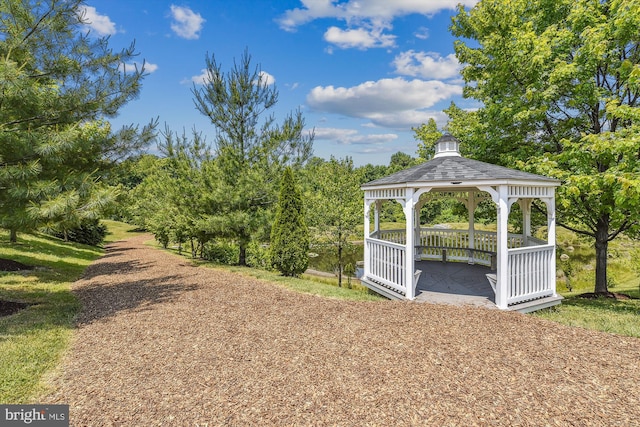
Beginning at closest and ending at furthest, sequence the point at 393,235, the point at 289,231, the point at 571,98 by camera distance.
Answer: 1. the point at 571,98
2. the point at 289,231
3. the point at 393,235

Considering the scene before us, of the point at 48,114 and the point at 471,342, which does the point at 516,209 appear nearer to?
the point at 471,342

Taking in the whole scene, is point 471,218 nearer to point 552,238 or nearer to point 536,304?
point 552,238

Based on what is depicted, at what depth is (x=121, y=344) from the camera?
16.1ft

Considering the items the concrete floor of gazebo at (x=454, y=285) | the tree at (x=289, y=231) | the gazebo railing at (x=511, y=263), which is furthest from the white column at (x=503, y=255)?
the tree at (x=289, y=231)

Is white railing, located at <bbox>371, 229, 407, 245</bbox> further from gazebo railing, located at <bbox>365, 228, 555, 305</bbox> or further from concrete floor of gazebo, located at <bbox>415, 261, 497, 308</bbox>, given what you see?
concrete floor of gazebo, located at <bbox>415, 261, 497, 308</bbox>

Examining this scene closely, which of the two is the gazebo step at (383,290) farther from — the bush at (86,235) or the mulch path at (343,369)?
the bush at (86,235)

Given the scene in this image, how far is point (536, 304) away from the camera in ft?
21.7

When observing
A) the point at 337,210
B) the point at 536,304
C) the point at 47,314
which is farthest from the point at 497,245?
the point at 47,314

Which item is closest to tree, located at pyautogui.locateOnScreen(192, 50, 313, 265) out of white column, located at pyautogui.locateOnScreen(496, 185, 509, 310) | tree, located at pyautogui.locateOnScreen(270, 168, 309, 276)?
tree, located at pyautogui.locateOnScreen(270, 168, 309, 276)

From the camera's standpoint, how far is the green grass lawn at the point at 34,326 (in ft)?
12.4

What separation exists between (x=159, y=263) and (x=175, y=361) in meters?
10.2

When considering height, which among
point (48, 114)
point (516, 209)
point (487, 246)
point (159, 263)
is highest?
point (48, 114)

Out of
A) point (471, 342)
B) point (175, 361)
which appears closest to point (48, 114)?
point (175, 361)

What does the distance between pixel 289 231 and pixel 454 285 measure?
5113 millimetres
